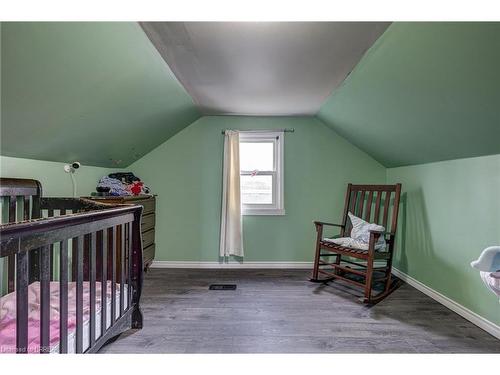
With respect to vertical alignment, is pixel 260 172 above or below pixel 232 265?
above

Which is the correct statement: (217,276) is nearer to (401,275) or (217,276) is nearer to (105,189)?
(105,189)

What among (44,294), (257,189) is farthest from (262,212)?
(44,294)

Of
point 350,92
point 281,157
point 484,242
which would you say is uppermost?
point 350,92

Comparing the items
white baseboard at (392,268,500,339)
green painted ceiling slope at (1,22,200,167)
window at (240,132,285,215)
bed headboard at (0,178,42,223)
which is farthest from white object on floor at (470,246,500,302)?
window at (240,132,285,215)

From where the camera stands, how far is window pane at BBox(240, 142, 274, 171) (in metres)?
3.54

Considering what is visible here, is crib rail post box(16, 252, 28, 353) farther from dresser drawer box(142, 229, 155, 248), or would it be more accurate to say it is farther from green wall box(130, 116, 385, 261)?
green wall box(130, 116, 385, 261)

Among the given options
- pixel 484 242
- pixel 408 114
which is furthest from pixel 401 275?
pixel 408 114

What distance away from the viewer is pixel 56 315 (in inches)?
54.3

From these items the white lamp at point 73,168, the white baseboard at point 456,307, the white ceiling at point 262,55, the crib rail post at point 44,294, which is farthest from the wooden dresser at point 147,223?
the white baseboard at point 456,307

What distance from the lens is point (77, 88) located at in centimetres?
164

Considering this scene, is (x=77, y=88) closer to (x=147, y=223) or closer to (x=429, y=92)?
(x=147, y=223)

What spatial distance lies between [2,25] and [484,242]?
9.91ft

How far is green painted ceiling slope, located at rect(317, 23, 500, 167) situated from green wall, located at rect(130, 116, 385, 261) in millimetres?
679

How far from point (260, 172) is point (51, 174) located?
2163 mm
